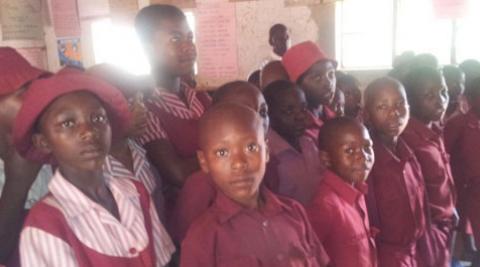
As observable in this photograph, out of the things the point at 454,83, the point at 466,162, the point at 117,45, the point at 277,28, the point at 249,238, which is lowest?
the point at 466,162

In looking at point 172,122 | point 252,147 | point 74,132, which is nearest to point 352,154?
point 252,147

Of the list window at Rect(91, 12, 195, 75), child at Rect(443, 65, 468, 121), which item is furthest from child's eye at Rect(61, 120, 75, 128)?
window at Rect(91, 12, 195, 75)

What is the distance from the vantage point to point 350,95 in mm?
3055

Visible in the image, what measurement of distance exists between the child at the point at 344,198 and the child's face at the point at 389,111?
318 millimetres

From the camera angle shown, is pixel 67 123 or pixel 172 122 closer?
pixel 67 123

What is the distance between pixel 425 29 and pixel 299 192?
3257 mm

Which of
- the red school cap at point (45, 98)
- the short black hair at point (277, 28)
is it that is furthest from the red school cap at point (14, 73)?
the short black hair at point (277, 28)

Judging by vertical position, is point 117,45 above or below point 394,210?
above

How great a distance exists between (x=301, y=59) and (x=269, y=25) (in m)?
2.37

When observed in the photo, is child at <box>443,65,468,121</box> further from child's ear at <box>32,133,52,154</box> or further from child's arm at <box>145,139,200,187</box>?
child's ear at <box>32,133,52,154</box>

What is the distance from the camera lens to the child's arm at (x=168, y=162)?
5.50 ft

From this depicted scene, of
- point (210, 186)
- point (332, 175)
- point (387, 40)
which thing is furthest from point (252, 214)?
point (387, 40)

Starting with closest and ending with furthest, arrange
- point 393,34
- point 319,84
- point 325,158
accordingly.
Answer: point 325,158 → point 319,84 → point 393,34

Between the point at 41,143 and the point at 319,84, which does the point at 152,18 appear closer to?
the point at 41,143
